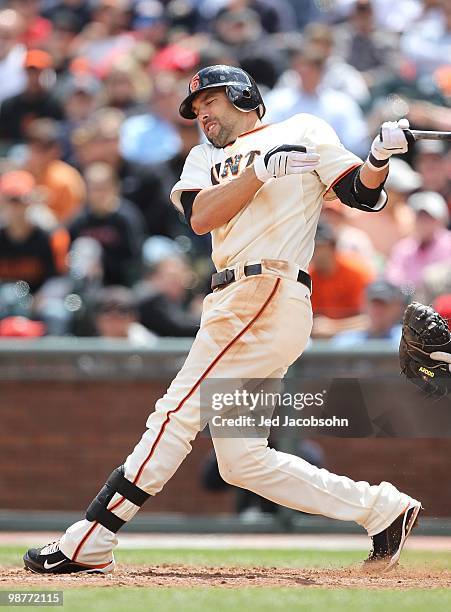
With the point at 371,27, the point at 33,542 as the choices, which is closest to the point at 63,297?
the point at 33,542

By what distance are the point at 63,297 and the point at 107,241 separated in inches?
32.4

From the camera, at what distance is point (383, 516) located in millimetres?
5215

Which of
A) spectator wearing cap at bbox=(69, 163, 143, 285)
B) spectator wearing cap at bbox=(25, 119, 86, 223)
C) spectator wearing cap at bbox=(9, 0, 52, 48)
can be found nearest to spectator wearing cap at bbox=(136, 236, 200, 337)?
spectator wearing cap at bbox=(69, 163, 143, 285)

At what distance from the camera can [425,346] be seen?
536 cm

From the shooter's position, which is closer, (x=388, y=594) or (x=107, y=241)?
(x=388, y=594)

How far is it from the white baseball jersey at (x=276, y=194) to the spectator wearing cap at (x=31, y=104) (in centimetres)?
748

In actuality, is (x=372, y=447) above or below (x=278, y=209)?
below

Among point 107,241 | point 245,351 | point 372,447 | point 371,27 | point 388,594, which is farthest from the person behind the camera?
point 371,27

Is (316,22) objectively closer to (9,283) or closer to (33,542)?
(9,283)

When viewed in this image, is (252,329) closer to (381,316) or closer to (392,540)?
(392,540)

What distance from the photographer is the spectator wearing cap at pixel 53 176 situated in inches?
440

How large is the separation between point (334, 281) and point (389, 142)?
4193 mm

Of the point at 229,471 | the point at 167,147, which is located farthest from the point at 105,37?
the point at 229,471

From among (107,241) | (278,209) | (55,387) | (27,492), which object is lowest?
(27,492)
